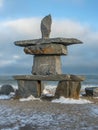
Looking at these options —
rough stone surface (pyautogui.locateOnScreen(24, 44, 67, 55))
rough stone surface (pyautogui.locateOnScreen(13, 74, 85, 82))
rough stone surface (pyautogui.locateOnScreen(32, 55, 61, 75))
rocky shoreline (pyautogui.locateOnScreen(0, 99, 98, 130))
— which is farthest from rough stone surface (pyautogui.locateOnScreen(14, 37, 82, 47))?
rocky shoreline (pyautogui.locateOnScreen(0, 99, 98, 130))

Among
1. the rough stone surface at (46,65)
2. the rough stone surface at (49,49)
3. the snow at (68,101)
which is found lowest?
the snow at (68,101)

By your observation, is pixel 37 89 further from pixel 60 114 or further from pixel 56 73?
pixel 60 114

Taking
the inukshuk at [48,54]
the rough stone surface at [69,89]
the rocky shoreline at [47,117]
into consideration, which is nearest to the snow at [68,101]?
the rough stone surface at [69,89]

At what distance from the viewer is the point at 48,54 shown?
19.9m

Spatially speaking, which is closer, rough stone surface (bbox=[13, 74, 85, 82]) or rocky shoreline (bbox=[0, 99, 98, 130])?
rocky shoreline (bbox=[0, 99, 98, 130])

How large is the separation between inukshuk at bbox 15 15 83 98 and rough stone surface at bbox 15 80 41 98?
0.89ft

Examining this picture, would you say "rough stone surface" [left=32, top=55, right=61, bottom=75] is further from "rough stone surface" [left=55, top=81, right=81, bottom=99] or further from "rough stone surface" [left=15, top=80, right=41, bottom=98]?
"rough stone surface" [left=55, top=81, right=81, bottom=99]

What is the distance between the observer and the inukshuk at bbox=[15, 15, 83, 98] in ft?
62.8

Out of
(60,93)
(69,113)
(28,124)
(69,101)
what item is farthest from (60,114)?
(60,93)

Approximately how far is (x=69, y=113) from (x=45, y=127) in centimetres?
266

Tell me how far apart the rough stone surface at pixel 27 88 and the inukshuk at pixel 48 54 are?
271 mm

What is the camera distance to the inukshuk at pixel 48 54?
19.1 metres

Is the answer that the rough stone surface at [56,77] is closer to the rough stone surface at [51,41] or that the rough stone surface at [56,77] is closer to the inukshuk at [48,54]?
the inukshuk at [48,54]

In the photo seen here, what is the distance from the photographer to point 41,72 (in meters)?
19.9
